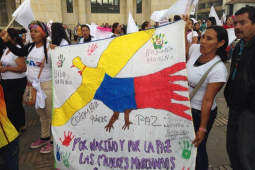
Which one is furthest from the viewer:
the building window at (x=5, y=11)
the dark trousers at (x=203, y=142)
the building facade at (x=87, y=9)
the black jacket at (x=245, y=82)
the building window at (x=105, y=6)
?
the building window at (x=105, y=6)

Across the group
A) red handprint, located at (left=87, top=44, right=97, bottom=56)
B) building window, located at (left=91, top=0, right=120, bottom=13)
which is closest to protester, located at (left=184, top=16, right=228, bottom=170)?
red handprint, located at (left=87, top=44, right=97, bottom=56)

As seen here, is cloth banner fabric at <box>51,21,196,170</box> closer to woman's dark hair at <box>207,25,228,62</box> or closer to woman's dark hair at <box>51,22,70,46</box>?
woman's dark hair at <box>207,25,228,62</box>

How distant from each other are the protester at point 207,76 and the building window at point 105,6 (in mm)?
31422

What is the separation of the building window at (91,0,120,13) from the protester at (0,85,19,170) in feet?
103

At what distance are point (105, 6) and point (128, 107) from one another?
32211 mm

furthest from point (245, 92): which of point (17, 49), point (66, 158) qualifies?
point (17, 49)

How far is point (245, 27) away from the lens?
78.0 inches

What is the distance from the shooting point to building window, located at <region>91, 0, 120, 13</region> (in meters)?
31.1

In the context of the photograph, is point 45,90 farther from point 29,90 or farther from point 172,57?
point 172,57

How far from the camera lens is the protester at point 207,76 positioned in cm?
201

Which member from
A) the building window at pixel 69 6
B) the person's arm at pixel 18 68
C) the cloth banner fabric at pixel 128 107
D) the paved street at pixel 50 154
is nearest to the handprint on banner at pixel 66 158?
the cloth banner fabric at pixel 128 107

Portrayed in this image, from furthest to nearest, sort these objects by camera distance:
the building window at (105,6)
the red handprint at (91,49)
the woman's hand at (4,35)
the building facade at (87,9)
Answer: the building window at (105,6), the building facade at (87,9), the woman's hand at (4,35), the red handprint at (91,49)

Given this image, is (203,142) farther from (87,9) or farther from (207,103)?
(87,9)

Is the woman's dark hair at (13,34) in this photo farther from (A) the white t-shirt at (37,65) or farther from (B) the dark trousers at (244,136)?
(B) the dark trousers at (244,136)
